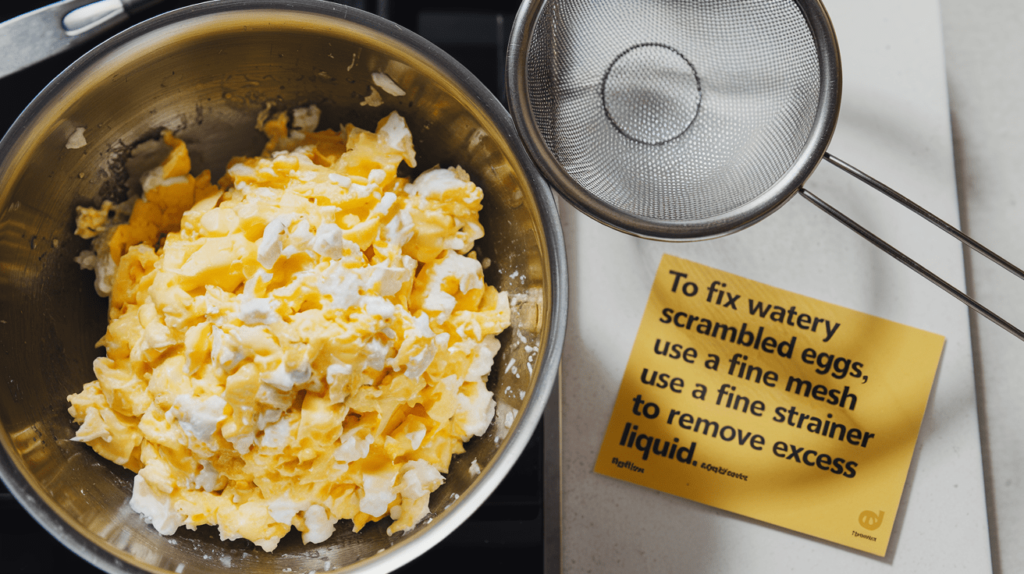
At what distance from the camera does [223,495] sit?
902 millimetres

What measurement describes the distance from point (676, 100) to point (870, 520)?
0.82 meters

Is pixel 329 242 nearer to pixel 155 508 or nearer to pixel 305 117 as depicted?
pixel 305 117

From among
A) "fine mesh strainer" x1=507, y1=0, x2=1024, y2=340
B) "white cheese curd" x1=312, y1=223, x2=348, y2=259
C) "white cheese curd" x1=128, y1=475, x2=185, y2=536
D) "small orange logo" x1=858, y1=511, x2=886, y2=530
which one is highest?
"fine mesh strainer" x1=507, y1=0, x2=1024, y2=340

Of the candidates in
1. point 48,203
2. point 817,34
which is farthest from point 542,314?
point 48,203

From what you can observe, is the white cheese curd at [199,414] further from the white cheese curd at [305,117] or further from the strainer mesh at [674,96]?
the strainer mesh at [674,96]

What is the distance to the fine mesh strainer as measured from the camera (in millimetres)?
943

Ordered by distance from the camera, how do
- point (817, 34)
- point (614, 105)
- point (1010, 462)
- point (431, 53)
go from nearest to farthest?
1. point (431, 53)
2. point (817, 34)
3. point (614, 105)
4. point (1010, 462)

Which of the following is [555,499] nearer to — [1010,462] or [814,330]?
[814,330]

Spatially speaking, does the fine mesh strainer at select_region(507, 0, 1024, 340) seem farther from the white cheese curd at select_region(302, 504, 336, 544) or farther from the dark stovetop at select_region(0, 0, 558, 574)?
the white cheese curd at select_region(302, 504, 336, 544)

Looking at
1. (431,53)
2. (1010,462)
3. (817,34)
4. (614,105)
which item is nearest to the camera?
(431,53)

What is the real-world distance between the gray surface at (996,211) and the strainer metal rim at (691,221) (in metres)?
0.59

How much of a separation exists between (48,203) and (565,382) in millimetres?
845

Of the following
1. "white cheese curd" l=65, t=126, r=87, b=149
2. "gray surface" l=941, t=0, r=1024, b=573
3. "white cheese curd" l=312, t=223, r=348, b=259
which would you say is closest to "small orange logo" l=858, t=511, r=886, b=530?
"gray surface" l=941, t=0, r=1024, b=573

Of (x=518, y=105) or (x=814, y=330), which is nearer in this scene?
(x=518, y=105)
